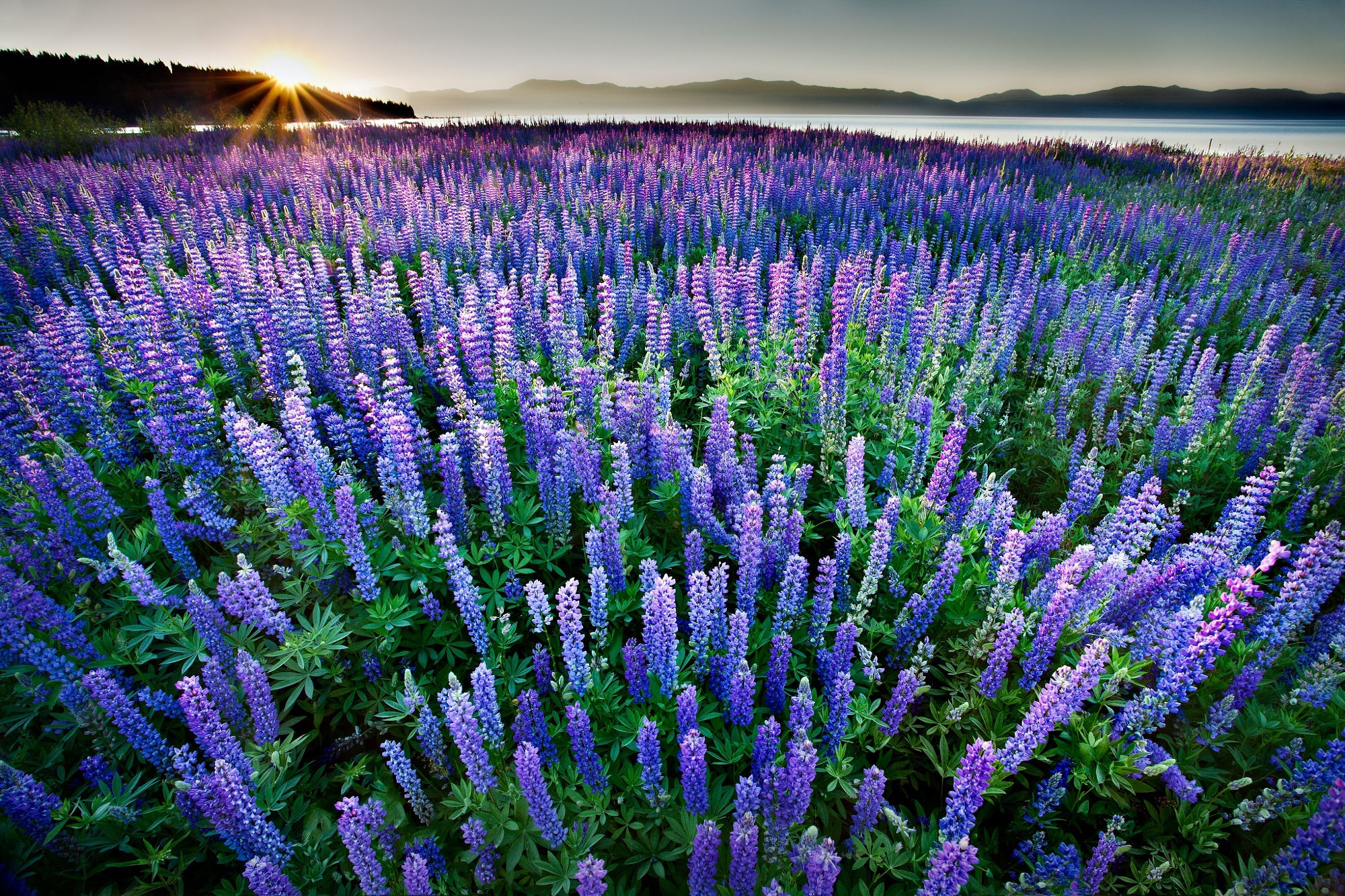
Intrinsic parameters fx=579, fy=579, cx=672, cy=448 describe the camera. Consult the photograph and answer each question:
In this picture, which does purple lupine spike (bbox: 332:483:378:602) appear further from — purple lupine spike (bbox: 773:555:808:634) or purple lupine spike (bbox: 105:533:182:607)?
purple lupine spike (bbox: 773:555:808:634)

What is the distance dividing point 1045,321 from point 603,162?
1307 cm

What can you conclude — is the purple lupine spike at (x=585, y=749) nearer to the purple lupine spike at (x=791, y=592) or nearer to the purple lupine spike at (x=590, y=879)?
the purple lupine spike at (x=590, y=879)

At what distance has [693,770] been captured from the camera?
2350 mm

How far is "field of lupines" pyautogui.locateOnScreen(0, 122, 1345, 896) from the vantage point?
8.62 ft

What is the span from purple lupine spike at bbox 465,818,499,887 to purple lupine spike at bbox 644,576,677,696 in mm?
1015

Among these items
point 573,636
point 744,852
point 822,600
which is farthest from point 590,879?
point 822,600

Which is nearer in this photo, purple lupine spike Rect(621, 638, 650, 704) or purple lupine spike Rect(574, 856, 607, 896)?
purple lupine spike Rect(574, 856, 607, 896)

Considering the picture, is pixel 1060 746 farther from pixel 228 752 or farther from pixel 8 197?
pixel 8 197

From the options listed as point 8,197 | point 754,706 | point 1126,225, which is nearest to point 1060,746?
point 754,706

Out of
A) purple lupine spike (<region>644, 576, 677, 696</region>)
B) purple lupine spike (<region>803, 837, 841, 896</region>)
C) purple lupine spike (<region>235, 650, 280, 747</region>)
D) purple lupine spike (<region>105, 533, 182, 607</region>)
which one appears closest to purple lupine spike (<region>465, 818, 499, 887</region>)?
purple lupine spike (<region>644, 576, 677, 696</region>)

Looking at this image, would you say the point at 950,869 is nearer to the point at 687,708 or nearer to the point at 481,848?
the point at 687,708

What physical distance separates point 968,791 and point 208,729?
327 cm

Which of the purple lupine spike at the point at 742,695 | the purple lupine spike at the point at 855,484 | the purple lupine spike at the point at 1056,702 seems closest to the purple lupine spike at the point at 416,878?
the purple lupine spike at the point at 742,695

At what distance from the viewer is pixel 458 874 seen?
8.82ft
